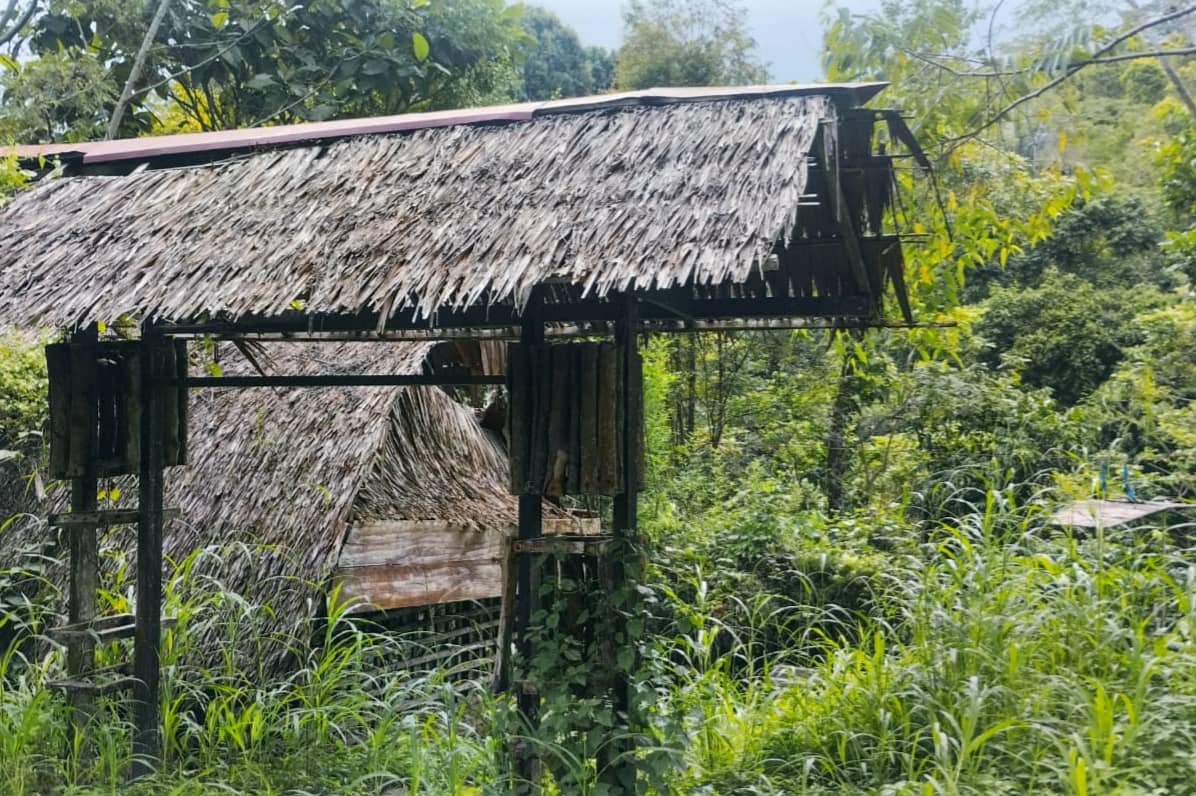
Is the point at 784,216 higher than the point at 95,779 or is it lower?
higher

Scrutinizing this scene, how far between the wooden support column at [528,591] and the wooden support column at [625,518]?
0.87ft

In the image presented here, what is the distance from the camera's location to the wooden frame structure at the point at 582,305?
3510 mm

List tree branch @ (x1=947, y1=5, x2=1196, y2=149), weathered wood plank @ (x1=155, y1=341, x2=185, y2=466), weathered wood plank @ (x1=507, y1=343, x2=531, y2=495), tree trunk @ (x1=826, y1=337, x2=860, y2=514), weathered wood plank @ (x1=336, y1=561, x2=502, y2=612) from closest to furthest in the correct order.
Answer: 1. weathered wood plank @ (x1=507, y1=343, x2=531, y2=495)
2. tree branch @ (x1=947, y1=5, x2=1196, y2=149)
3. weathered wood plank @ (x1=155, y1=341, x2=185, y2=466)
4. weathered wood plank @ (x1=336, y1=561, x2=502, y2=612)
5. tree trunk @ (x1=826, y1=337, x2=860, y2=514)

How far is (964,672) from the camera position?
12.1ft

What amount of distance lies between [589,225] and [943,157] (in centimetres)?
270

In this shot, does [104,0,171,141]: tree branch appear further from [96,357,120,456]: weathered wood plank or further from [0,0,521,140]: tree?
[96,357,120,456]: weathered wood plank

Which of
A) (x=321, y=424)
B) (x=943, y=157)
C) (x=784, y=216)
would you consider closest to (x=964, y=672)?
(x=784, y=216)

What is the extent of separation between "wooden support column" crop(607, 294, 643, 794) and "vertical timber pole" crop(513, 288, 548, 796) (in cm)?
27

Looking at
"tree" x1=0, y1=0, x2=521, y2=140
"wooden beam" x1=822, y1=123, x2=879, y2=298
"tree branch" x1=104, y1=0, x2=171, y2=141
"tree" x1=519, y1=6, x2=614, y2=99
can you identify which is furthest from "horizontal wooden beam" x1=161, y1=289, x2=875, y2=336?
"tree" x1=519, y1=6, x2=614, y2=99

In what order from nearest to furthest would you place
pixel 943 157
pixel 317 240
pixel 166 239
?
1. pixel 317 240
2. pixel 166 239
3. pixel 943 157

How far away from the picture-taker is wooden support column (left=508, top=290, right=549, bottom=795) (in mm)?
3557

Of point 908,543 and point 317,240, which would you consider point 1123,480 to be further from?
point 317,240

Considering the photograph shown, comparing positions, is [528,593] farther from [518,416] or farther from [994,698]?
[994,698]

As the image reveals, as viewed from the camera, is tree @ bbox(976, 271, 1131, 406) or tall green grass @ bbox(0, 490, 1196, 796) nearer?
tall green grass @ bbox(0, 490, 1196, 796)
